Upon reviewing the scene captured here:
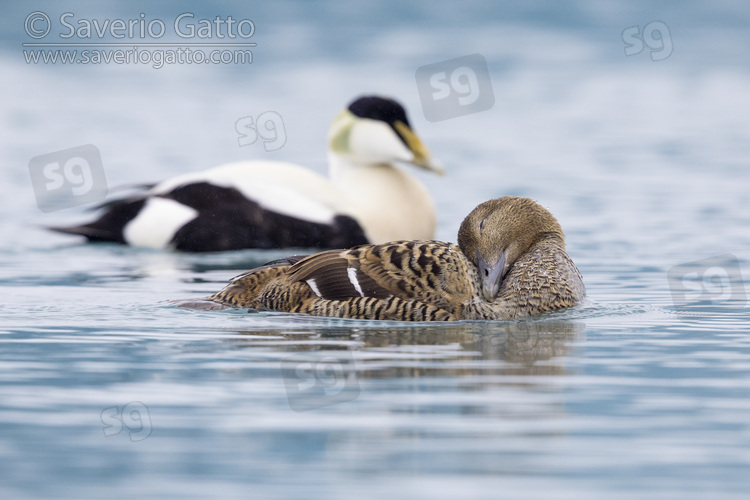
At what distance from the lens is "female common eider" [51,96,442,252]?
9438 millimetres

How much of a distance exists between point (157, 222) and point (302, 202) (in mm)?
1047

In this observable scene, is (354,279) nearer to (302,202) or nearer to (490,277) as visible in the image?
(490,277)

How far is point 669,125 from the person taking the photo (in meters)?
17.3

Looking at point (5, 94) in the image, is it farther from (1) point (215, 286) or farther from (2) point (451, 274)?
(2) point (451, 274)

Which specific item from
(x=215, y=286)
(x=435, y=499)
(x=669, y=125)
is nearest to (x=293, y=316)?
(x=215, y=286)

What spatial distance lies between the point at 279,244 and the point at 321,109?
9190mm

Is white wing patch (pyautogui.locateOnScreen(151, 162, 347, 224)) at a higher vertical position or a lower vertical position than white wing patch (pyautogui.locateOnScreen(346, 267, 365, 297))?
higher

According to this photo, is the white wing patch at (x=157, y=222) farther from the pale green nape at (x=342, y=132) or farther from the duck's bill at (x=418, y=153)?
the duck's bill at (x=418, y=153)

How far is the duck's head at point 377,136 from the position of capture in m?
9.92

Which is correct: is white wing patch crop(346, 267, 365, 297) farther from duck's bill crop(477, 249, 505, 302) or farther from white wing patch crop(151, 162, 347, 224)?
white wing patch crop(151, 162, 347, 224)

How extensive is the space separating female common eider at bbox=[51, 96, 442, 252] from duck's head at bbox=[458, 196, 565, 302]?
2.46 m

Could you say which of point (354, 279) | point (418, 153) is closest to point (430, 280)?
point (354, 279)

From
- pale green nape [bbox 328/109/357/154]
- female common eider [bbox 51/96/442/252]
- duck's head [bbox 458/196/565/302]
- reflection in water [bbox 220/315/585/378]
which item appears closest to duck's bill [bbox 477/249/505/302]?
duck's head [bbox 458/196/565/302]

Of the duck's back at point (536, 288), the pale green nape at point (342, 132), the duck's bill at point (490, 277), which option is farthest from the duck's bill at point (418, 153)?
the duck's bill at point (490, 277)
